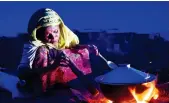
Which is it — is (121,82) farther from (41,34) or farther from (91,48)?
(41,34)

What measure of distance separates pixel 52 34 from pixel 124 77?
461 mm

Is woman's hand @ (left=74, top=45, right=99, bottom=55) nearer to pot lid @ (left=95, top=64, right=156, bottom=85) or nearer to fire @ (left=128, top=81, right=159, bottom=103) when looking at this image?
pot lid @ (left=95, top=64, right=156, bottom=85)

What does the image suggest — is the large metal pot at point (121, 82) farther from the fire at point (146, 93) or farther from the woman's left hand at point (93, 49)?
the woman's left hand at point (93, 49)

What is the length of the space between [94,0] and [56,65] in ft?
1.37

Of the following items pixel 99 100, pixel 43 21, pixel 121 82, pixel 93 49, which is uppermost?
pixel 43 21

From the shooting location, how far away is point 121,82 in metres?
1.44

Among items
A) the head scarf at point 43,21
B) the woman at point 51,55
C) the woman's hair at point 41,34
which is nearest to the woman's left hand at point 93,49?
the woman at point 51,55

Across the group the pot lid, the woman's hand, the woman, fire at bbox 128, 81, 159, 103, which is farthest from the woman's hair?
fire at bbox 128, 81, 159, 103

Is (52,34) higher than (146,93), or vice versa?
(52,34)

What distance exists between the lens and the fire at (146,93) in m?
1.45

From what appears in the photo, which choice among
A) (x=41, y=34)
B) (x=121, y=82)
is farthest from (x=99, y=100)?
(x=41, y=34)

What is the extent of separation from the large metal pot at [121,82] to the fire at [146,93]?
2 cm

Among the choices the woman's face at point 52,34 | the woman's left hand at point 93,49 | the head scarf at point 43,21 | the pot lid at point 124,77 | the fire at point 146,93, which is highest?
the head scarf at point 43,21

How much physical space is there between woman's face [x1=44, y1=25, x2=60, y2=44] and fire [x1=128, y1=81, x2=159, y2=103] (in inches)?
19.5
